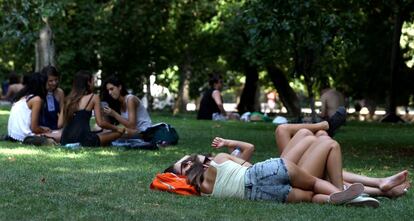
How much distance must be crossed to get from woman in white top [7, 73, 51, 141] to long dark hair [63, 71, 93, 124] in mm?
581

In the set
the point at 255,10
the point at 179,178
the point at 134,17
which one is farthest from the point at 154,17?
the point at 179,178

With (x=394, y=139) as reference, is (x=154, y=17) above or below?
above

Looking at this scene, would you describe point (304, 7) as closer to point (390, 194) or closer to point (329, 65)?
point (390, 194)

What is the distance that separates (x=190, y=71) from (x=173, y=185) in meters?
29.8

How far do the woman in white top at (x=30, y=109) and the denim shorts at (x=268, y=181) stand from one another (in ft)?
21.1

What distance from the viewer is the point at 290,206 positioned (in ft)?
22.2

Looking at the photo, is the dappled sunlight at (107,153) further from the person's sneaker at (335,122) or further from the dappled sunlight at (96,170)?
the person's sneaker at (335,122)

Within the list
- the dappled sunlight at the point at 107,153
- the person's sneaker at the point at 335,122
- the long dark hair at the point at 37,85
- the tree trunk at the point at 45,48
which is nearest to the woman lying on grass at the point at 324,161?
the person's sneaker at the point at 335,122

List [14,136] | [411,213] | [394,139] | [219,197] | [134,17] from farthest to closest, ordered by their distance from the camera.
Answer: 1. [134,17]
2. [394,139]
3. [14,136]
4. [219,197]
5. [411,213]

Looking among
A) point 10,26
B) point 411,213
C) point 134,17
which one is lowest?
point 411,213

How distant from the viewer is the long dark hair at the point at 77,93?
12.3 meters

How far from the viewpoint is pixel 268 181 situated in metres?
6.93

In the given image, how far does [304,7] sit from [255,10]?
106 centimetres

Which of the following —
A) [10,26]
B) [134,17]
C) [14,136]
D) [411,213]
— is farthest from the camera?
[134,17]
